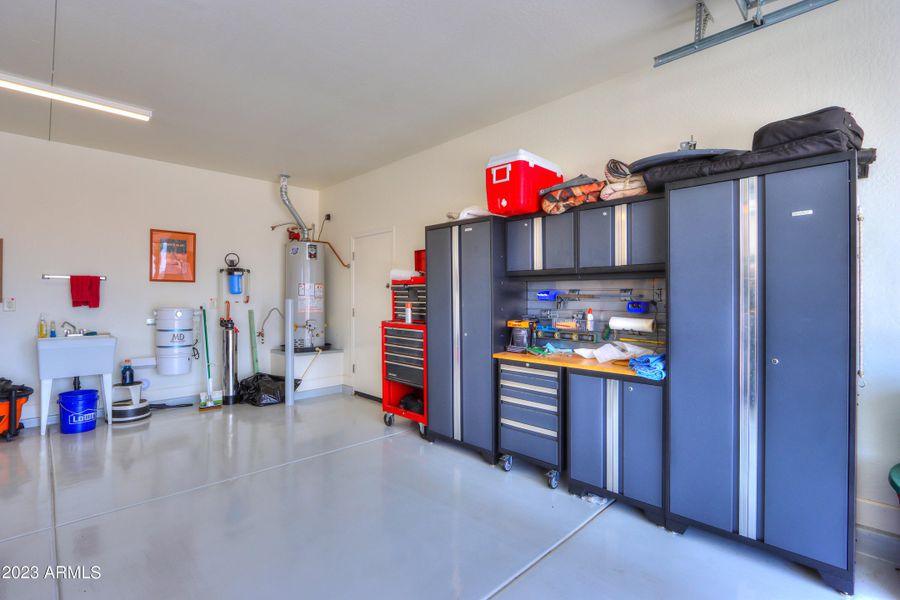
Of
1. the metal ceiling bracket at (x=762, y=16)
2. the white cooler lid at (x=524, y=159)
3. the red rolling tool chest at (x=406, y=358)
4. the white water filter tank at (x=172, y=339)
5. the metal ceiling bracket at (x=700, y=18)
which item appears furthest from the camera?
the white water filter tank at (x=172, y=339)

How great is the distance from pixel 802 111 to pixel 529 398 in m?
2.49

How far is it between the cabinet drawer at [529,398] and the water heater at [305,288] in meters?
3.50

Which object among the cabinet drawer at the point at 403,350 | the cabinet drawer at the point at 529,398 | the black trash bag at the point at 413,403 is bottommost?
the black trash bag at the point at 413,403

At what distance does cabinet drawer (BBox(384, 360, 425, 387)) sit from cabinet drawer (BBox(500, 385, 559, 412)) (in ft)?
3.32

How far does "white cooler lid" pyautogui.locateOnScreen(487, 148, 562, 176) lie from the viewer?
3281mm

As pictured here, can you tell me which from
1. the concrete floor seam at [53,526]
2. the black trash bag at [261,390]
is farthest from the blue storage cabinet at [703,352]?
the black trash bag at [261,390]

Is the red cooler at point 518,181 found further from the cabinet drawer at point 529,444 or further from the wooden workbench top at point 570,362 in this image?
the cabinet drawer at point 529,444

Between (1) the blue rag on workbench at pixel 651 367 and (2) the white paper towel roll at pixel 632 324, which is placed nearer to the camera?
(1) the blue rag on workbench at pixel 651 367

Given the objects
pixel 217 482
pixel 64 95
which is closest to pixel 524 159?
pixel 217 482

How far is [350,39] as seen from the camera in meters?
2.88

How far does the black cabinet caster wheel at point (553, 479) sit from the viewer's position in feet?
10.00

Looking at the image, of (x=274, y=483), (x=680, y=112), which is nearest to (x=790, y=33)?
(x=680, y=112)

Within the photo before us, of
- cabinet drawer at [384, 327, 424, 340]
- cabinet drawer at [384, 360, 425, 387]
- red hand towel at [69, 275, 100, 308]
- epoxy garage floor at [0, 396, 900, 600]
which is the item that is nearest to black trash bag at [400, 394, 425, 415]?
cabinet drawer at [384, 360, 425, 387]

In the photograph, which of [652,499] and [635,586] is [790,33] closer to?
[652,499]
